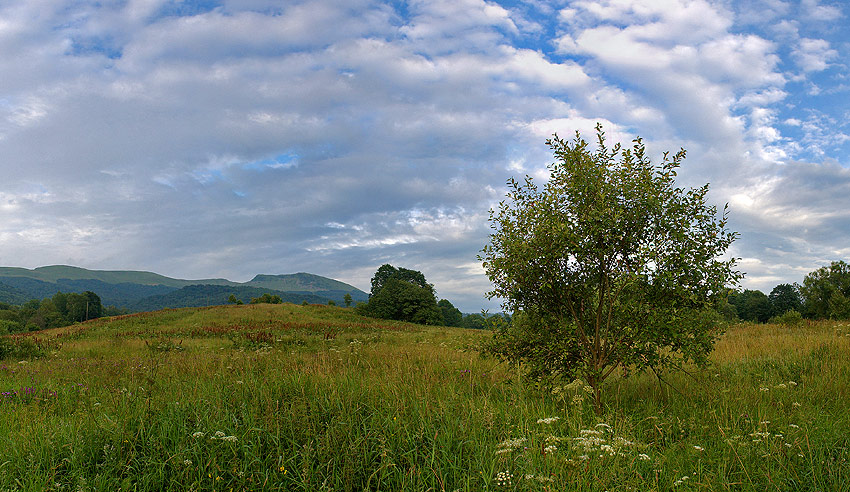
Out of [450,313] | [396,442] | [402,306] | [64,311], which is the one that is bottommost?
[64,311]

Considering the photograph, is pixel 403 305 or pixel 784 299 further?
pixel 784 299

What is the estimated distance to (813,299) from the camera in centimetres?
5847

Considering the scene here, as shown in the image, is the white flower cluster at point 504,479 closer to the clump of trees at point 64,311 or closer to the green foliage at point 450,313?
the green foliage at point 450,313

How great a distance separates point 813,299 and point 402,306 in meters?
58.2

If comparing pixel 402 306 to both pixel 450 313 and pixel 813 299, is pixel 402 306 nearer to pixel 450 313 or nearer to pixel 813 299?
pixel 450 313

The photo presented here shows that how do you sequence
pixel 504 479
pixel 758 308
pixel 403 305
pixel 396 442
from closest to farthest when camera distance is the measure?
pixel 504 479, pixel 396 442, pixel 403 305, pixel 758 308

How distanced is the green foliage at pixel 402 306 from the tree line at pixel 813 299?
33.6 meters

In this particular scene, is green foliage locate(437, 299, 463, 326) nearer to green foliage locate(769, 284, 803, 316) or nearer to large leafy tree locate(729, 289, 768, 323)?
large leafy tree locate(729, 289, 768, 323)

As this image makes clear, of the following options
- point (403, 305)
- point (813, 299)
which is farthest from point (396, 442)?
point (813, 299)

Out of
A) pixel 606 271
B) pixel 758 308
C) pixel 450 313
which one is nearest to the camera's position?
pixel 606 271

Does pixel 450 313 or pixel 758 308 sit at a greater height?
pixel 758 308

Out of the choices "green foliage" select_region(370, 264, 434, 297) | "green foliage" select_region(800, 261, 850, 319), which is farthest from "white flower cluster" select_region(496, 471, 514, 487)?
"green foliage" select_region(370, 264, 434, 297)

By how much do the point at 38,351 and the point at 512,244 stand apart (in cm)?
2031

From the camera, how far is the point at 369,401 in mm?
4996
